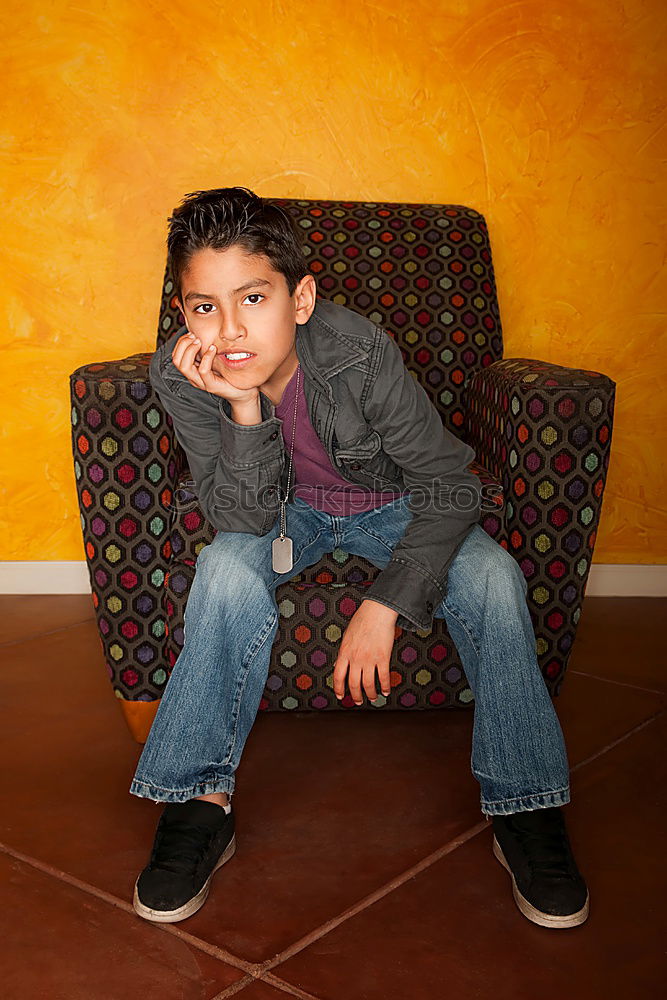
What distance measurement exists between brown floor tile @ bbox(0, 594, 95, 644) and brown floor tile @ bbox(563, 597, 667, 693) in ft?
4.22

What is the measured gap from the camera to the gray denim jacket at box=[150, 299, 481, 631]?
1346 millimetres

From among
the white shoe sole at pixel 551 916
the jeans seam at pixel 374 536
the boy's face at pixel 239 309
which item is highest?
the boy's face at pixel 239 309

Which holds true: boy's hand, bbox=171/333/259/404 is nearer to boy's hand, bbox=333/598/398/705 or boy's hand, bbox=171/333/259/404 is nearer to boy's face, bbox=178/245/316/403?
boy's face, bbox=178/245/316/403

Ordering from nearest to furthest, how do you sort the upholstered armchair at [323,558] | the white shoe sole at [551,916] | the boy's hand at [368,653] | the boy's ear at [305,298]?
1. the white shoe sole at [551,916]
2. the boy's hand at [368,653]
3. the boy's ear at [305,298]
4. the upholstered armchair at [323,558]

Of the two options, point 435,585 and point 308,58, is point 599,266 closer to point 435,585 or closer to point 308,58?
point 308,58

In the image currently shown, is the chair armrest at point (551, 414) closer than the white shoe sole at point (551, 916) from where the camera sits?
No

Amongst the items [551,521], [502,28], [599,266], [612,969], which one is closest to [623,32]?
[502,28]

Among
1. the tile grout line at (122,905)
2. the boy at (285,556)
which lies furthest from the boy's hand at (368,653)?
the tile grout line at (122,905)

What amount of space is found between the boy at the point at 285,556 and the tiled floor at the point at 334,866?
0.21ft

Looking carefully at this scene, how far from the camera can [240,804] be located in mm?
1482

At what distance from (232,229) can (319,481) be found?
0.44 m

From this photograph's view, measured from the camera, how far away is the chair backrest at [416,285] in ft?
6.73

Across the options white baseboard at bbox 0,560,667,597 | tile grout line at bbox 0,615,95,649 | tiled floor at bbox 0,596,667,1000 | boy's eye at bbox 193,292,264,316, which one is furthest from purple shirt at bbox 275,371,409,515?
white baseboard at bbox 0,560,667,597

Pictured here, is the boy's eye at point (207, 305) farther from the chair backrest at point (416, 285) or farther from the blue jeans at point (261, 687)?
the chair backrest at point (416, 285)
